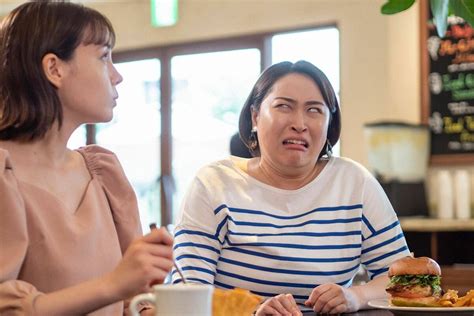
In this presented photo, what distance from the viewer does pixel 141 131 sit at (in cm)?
745

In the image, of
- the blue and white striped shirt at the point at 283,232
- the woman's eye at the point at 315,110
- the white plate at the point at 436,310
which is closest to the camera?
the white plate at the point at 436,310

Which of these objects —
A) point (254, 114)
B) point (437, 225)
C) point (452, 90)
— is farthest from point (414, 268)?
point (452, 90)

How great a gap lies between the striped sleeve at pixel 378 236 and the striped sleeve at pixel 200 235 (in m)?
0.37

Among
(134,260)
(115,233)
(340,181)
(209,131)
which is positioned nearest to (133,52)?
(209,131)

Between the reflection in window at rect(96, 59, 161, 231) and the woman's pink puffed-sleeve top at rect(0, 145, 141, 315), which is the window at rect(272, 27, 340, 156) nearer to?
the reflection in window at rect(96, 59, 161, 231)

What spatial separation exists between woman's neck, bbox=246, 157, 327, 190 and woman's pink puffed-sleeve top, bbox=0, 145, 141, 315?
605 millimetres

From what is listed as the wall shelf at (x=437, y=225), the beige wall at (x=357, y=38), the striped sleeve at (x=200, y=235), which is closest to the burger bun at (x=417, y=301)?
the striped sleeve at (x=200, y=235)

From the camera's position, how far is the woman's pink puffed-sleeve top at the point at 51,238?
4.31ft

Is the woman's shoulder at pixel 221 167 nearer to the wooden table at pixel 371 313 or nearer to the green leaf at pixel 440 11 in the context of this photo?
the wooden table at pixel 371 313

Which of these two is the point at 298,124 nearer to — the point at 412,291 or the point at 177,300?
the point at 412,291

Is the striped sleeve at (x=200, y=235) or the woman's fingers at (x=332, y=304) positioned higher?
the striped sleeve at (x=200, y=235)

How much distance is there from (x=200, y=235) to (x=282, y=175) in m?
0.28

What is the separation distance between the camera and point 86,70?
1.49m

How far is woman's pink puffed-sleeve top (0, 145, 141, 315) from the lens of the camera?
4.31 feet
